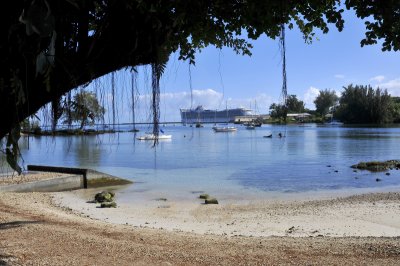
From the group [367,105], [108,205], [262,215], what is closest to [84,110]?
[262,215]

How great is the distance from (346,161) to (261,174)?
51.1 feet

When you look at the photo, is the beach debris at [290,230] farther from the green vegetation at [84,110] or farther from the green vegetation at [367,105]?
the green vegetation at [367,105]

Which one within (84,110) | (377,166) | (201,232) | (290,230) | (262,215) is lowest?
(377,166)

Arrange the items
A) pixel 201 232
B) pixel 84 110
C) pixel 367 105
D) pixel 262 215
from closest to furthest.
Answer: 1. pixel 84 110
2. pixel 201 232
3. pixel 262 215
4. pixel 367 105

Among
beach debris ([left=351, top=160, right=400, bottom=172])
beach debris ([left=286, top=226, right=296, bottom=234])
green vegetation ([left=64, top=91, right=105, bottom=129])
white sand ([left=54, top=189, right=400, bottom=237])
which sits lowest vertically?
beach debris ([left=351, top=160, right=400, bottom=172])

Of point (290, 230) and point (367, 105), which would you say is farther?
point (367, 105)

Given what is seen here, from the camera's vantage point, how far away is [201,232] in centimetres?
1399

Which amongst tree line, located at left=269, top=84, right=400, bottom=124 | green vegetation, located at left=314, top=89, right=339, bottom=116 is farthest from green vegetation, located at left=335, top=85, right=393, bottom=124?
green vegetation, located at left=314, top=89, right=339, bottom=116

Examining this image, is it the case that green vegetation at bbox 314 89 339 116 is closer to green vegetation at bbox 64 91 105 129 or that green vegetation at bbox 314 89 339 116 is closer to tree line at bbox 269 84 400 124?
tree line at bbox 269 84 400 124

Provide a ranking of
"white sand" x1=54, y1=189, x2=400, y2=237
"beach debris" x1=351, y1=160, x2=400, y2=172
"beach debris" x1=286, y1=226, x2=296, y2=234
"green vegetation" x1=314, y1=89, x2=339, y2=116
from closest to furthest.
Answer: "beach debris" x1=286, y1=226, x2=296, y2=234 → "white sand" x1=54, y1=189, x2=400, y2=237 → "beach debris" x1=351, y1=160, x2=400, y2=172 → "green vegetation" x1=314, y1=89, x2=339, y2=116

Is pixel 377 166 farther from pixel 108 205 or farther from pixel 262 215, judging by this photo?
pixel 108 205

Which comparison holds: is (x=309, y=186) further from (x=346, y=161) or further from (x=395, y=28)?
(x=395, y=28)

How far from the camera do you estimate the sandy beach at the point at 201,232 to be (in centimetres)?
809

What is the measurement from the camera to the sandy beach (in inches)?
319
